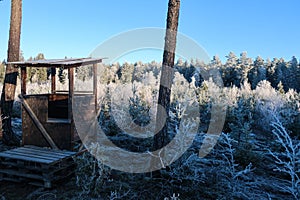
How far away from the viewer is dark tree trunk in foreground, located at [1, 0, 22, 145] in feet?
17.2

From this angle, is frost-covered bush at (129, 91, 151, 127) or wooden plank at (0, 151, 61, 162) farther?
frost-covered bush at (129, 91, 151, 127)

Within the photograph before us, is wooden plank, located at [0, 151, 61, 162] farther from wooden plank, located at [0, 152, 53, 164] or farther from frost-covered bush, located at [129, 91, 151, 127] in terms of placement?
frost-covered bush, located at [129, 91, 151, 127]

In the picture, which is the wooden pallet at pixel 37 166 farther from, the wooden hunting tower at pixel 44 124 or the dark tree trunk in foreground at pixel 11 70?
the dark tree trunk in foreground at pixel 11 70

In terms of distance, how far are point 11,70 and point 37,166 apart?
2666mm

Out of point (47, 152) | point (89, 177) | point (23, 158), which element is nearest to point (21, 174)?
point (23, 158)

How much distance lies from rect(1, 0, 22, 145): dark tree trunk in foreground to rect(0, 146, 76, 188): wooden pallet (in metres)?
1.50

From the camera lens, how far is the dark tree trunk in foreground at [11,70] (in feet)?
17.2

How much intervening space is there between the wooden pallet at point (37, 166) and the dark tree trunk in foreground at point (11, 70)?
4.91 ft

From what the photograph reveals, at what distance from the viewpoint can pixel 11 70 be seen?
17.2 ft

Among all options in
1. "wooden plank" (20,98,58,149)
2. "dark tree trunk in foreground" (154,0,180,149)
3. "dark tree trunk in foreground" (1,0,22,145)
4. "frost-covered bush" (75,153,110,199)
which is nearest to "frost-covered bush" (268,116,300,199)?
"dark tree trunk in foreground" (154,0,180,149)

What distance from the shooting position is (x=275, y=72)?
104ft

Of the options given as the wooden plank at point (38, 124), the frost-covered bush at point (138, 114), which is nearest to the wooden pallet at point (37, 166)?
the wooden plank at point (38, 124)

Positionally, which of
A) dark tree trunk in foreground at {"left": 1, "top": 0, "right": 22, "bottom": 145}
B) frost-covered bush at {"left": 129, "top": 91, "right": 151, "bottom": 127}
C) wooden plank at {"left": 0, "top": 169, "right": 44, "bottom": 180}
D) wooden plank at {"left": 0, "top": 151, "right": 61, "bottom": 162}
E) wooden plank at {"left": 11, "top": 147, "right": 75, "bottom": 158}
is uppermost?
dark tree trunk in foreground at {"left": 1, "top": 0, "right": 22, "bottom": 145}

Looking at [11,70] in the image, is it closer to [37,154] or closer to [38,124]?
[38,124]
